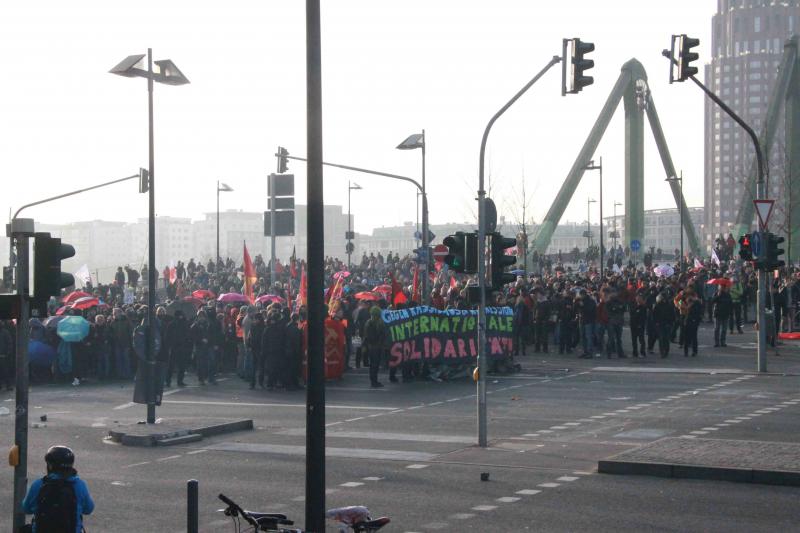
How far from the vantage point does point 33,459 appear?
16469 mm

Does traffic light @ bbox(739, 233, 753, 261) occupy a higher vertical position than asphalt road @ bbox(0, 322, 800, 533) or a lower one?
higher

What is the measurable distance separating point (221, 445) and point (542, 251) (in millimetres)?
63044

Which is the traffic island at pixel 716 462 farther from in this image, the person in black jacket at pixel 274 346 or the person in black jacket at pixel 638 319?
the person in black jacket at pixel 638 319

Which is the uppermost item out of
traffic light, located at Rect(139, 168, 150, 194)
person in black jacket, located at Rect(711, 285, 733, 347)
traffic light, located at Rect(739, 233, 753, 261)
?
traffic light, located at Rect(139, 168, 150, 194)

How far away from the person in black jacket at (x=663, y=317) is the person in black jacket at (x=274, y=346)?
427 inches

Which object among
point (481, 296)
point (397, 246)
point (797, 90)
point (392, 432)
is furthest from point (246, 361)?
point (397, 246)

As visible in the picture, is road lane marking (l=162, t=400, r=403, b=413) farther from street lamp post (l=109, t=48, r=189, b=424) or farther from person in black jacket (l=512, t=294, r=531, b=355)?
person in black jacket (l=512, t=294, r=531, b=355)

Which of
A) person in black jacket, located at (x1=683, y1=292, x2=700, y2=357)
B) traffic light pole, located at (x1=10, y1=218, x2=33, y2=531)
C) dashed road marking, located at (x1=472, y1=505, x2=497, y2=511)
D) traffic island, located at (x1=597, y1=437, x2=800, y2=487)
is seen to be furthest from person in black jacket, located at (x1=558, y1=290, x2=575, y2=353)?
traffic light pole, located at (x1=10, y1=218, x2=33, y2=531)

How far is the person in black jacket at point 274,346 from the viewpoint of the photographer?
1030 inches

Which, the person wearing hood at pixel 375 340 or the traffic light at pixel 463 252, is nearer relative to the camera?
the traffic light at pixel 463 252

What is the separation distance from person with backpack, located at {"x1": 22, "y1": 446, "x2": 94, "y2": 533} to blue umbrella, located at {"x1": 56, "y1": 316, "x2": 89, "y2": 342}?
20.7 m

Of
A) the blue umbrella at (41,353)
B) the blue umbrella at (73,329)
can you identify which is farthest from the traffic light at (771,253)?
the blue umbrella at (41,353)

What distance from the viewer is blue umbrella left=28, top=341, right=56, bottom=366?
28562mm

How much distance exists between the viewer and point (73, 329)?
1125 inches
